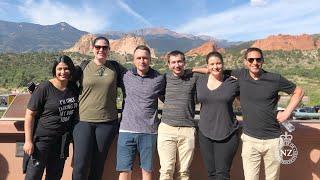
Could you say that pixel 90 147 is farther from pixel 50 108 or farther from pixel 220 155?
pixel 220 155

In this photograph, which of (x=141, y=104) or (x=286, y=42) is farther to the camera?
(x=286, y=42)

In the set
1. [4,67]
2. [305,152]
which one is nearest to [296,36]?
[4,67]

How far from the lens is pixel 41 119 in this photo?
4215mm

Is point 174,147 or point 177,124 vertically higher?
point 177,124

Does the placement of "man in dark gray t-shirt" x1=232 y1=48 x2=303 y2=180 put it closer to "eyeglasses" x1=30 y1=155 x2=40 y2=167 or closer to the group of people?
the group of people

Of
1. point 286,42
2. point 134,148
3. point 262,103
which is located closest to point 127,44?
point 286,42

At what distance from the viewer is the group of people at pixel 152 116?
4.25m

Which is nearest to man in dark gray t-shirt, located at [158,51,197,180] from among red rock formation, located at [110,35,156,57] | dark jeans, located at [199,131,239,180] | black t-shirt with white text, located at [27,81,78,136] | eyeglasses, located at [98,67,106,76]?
dark jeans, located at [199,131,239,180]

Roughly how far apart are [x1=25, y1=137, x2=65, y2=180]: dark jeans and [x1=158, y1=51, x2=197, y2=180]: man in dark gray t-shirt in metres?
1.06

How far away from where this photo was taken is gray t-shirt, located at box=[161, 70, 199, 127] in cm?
446

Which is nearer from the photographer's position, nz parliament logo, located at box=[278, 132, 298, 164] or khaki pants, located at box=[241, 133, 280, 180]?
khaki pants, located at box=[241, 133, 280, 180]

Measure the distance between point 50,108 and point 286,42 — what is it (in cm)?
13833

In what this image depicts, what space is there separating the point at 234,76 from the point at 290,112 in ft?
2.20

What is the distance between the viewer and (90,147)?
4.41 meters
